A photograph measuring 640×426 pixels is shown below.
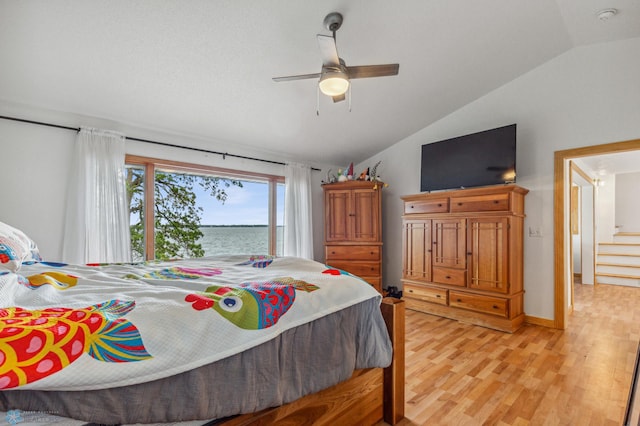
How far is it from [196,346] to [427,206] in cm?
335

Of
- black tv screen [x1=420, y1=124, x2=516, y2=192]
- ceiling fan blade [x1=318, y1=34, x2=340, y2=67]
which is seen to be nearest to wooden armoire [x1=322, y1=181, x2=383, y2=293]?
black tv screen [x1=420, y1=124, x2=516, y2=192]

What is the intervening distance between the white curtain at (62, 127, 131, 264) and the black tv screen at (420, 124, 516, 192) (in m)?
3.59

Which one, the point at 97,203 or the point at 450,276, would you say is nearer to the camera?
the point at 97,203

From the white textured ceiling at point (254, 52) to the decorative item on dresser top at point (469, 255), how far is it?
52.5 inches

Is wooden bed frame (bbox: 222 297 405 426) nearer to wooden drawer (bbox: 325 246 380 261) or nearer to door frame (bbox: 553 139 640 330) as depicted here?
door frame (bbox: 553 139 640 330)

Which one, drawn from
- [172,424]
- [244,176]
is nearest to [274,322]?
[172,424]

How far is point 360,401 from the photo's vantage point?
1491mm

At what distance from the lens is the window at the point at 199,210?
331 cm

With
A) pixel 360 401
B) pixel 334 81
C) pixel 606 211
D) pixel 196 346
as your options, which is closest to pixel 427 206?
pixel 334 81

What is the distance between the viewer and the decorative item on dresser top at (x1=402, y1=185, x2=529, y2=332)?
311 centimetres

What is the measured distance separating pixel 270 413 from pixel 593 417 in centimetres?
190

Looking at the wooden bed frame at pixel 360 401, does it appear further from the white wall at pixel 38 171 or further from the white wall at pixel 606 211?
the white wall at pixel 606 211

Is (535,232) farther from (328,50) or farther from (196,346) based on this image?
(196,346)

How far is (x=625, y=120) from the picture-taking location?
2842 millimetres
